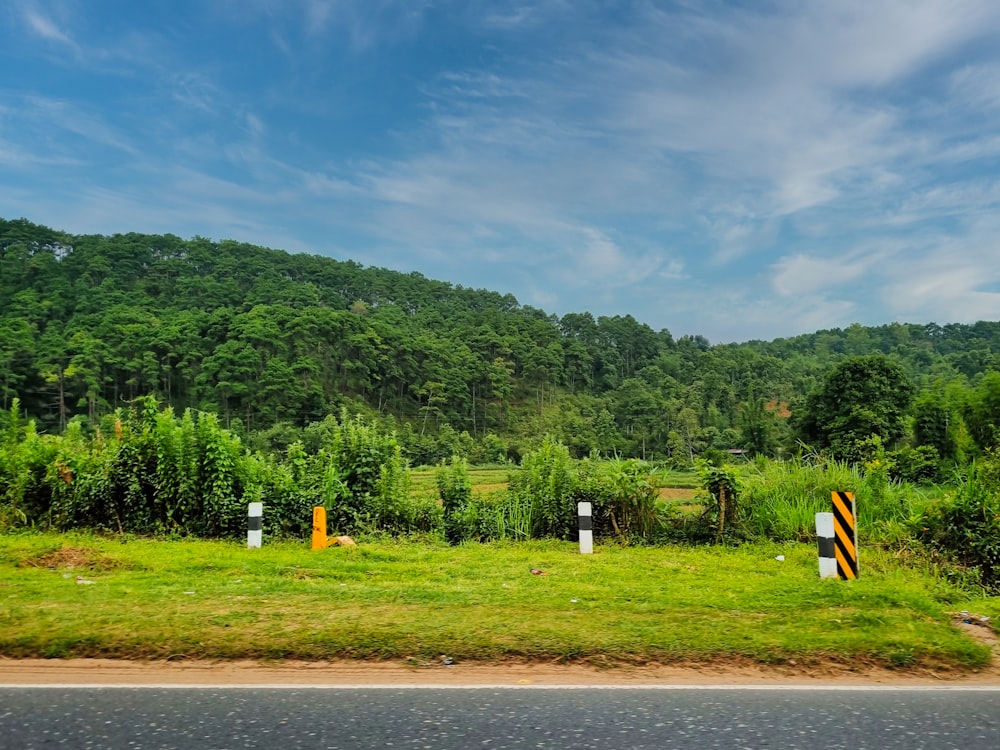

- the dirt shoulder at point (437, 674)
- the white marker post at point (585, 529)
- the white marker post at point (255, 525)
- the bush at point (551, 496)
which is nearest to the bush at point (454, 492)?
the bush at point (551, 496)

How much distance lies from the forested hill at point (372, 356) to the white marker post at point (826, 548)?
53.7 m

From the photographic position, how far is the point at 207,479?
1146 cm

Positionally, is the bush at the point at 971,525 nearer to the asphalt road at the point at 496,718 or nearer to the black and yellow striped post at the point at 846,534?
the black and yellow striped post at the point at 846,534

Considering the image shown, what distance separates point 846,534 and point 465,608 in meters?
4.82

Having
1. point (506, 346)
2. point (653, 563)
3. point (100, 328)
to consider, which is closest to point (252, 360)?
point (100, 328)

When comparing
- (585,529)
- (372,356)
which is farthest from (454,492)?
(372,356)

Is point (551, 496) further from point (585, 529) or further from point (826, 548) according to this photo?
point (826, 548)

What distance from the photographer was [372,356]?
9044cm

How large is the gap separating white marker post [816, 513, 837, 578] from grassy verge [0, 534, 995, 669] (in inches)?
6.9

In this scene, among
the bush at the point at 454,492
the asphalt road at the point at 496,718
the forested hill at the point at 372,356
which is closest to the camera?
the asphalt road at the point at 496,718

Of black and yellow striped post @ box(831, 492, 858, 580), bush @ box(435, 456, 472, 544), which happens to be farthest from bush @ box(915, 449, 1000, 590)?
bush @ box(435, 456, 472, 544)

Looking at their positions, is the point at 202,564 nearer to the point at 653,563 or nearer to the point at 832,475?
the point at 653,563

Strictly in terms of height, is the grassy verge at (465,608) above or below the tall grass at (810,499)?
below

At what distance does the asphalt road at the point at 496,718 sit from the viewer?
3822 mm
